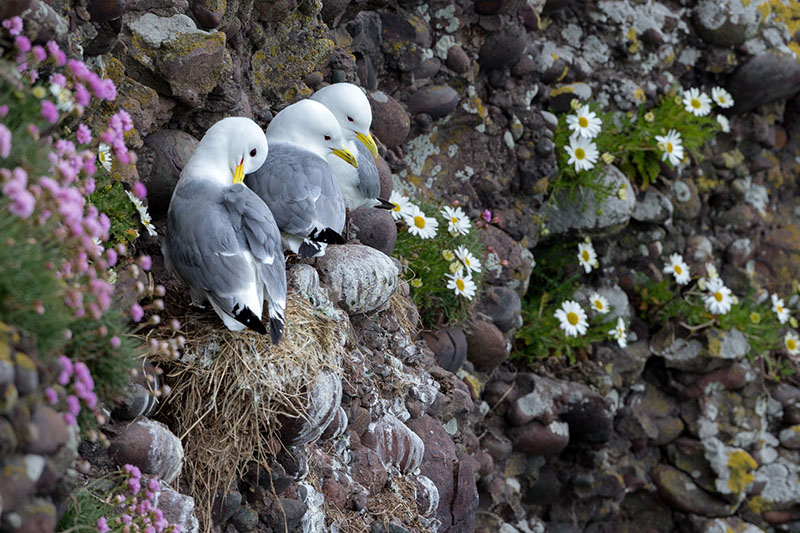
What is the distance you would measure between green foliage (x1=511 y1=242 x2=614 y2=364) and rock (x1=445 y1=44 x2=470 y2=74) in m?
1.10

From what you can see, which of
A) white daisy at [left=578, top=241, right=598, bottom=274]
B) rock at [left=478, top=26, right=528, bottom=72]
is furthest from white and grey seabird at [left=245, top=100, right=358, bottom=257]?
white daisy at [left=578, top=241, right=598, bottom=274]

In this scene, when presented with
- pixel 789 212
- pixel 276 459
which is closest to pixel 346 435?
pixel 276 459

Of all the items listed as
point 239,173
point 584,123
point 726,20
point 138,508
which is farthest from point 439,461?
point 726,20

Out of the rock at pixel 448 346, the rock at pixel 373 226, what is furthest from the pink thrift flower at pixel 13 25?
the rock at pixel 448 346

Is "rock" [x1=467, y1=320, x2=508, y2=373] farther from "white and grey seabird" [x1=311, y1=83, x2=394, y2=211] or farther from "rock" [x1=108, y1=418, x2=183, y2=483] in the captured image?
"rock" [x1=108, y1=418, x2=183, y2=483]

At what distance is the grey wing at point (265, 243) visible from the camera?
7.13ft

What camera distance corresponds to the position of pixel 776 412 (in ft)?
16.4

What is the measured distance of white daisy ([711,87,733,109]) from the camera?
4.96 metres

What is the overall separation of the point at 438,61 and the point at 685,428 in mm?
2381

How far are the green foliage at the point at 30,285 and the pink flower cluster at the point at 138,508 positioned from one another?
0.51m

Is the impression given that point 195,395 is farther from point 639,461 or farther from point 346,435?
point 639,461

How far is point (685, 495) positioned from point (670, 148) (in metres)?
1.77

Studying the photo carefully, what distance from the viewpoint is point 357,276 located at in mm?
2750

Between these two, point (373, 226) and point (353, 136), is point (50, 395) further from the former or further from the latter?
point (373, 226)
